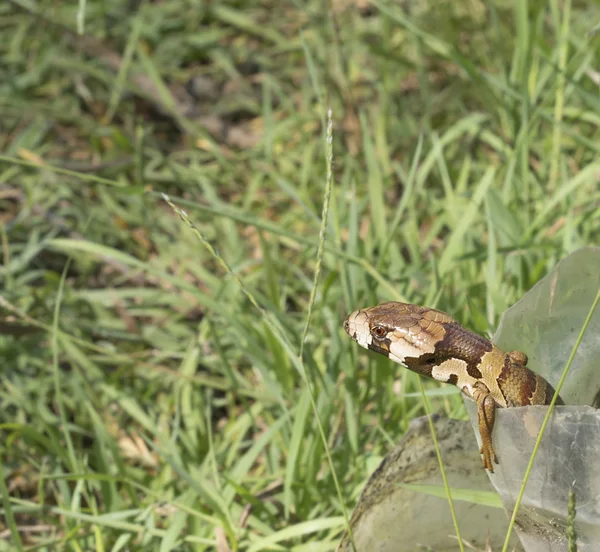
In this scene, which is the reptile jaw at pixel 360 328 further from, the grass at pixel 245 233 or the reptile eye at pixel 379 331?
the grass at pixel 245 233

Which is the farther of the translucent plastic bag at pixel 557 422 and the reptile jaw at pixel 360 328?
the reptile jaw at pixel 360 328

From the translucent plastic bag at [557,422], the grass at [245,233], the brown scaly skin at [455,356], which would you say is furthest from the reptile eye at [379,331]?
the translucent plastic bag at [557,422]

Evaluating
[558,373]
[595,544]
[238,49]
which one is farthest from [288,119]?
[595,544]

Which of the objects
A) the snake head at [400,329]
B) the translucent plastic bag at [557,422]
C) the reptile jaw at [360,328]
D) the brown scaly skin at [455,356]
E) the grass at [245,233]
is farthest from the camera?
the grass at [245,233]

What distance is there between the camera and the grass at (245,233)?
3137 millimetres

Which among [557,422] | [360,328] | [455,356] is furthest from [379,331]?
[557,422]

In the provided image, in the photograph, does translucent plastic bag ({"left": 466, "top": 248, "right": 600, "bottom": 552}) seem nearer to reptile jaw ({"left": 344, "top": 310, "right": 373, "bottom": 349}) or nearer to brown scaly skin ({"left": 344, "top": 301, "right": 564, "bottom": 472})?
brown scaly skin ({"left": 344, "top": 301, "right": 564, "bottom": 472})

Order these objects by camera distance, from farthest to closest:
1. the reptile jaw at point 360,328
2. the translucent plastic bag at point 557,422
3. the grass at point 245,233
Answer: the grass at point 245,233, the reptile jaw at point 360,328, the translucent plastic bag at point 557,422

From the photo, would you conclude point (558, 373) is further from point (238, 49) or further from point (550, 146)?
point (238, 49)

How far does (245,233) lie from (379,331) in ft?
6.79

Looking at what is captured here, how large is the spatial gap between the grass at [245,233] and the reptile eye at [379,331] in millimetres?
229

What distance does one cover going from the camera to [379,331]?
8.99 ft

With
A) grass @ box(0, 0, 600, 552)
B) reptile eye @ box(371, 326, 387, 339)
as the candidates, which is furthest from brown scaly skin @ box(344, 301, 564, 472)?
grass @ box(0, 0, 600, 552)

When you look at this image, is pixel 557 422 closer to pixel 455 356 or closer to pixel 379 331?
pixel 455 356
